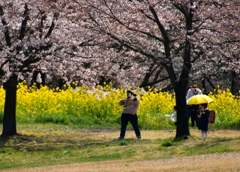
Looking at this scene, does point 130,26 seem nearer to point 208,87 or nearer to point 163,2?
point 163,2

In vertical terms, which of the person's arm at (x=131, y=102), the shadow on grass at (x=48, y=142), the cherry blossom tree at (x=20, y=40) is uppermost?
the cherry blossom tree at (x=20, y=40)

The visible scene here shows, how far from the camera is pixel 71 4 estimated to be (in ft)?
42.8

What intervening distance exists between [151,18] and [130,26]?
3.40 ft

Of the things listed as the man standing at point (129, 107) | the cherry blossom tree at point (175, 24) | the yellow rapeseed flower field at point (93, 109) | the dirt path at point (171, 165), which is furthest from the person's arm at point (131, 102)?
the yellow rapeseed flower field at point (93, 109)

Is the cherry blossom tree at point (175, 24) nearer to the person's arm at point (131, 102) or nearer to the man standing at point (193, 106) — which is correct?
the person's arm at point (131, 102)

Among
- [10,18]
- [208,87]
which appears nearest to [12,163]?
[10,18]

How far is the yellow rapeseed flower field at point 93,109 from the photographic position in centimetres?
1886

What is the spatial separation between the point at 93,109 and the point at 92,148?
7968mm

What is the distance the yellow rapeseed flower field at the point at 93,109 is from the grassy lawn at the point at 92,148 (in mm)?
2516

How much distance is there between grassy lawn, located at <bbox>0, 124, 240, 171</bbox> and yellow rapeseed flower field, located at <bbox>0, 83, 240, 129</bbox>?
2516 mm

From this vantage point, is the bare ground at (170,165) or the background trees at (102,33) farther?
the background trees at (102,33)

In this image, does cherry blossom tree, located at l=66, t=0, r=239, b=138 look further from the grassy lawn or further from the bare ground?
the bare ground

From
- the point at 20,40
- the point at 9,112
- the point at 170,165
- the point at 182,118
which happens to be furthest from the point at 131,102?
A: the point at 170,165

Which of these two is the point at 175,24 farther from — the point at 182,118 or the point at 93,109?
the point at 93,109
